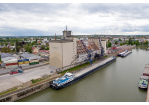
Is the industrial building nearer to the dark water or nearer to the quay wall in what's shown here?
the dark water

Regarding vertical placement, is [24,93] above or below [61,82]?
below

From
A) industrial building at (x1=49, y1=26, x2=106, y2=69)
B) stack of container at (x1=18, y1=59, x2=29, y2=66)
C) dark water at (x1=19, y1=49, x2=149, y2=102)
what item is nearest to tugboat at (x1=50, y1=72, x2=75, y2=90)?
dark water at (x1=19, y1=49, x2=149, y2=102)

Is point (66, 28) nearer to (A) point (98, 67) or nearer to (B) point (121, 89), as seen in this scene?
(A) point (98, 67)

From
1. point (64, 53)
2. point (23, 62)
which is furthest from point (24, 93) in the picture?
point (23, 62)

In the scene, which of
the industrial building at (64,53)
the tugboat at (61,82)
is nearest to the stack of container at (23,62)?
the industrial building at (64,53)

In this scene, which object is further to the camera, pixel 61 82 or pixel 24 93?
pixel 61 82

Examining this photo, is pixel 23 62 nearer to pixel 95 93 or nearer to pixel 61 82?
pixel 61 82

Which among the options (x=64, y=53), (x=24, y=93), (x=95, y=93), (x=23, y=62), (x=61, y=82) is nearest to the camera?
(x=24, y=93)

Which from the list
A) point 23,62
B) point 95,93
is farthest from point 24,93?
point 23,62

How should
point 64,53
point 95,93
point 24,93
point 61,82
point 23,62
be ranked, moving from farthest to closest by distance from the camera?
1. point 23,62
2. point 64,53
3. point 61,82
4. point 95,93
5. point 24,93

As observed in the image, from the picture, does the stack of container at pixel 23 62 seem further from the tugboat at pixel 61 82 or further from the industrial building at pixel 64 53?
the tugboat at pixel 61 82

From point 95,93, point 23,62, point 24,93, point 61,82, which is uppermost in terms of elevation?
point 23,62
